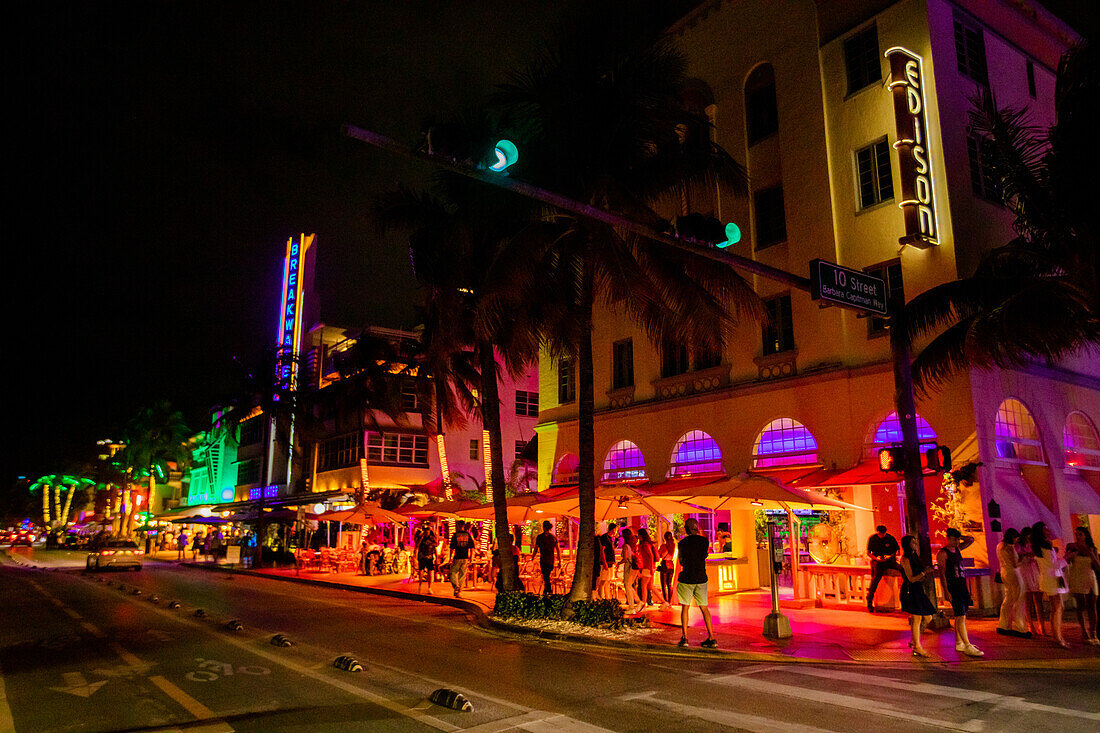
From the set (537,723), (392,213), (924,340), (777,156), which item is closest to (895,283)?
(924,340)

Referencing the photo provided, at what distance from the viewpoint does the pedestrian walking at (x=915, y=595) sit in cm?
1083

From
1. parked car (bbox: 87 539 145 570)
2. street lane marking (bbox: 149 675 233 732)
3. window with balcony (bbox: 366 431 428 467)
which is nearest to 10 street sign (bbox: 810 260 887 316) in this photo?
street lane marking (bbox: 149 675 233 732)

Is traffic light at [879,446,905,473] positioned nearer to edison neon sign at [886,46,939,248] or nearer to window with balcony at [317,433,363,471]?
edison neon sign at [886,46,939,248]

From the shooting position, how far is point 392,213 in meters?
17.8

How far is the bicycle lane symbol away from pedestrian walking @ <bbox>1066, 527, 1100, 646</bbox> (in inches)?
463

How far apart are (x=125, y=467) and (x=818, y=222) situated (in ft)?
248

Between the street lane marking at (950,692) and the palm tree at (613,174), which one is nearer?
the street lane marking at (950,692)

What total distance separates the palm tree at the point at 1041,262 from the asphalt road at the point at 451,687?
21.8 ft

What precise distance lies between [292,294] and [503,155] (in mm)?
49235

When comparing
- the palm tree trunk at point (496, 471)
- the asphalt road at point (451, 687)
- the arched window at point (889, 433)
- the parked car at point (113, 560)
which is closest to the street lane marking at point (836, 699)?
the asphalt road at point (451, 687)

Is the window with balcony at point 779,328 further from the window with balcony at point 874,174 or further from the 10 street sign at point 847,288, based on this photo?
the 10 street sign at point 847,288

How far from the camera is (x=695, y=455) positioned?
77.5 ft

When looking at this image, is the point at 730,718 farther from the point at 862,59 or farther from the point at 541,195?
the point at 862,59

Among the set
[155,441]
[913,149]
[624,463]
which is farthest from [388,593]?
[155,441]
